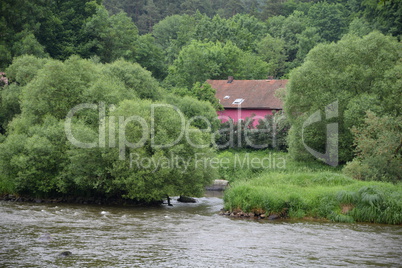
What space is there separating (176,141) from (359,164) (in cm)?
1220

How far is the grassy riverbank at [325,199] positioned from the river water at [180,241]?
107cm

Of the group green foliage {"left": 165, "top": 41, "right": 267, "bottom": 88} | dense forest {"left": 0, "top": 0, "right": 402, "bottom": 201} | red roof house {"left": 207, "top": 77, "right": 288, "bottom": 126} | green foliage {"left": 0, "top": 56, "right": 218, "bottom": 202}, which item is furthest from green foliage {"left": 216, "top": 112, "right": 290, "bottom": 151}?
green foliage {"left": 165, "top": 41, "right": 267, "bottom": 88}

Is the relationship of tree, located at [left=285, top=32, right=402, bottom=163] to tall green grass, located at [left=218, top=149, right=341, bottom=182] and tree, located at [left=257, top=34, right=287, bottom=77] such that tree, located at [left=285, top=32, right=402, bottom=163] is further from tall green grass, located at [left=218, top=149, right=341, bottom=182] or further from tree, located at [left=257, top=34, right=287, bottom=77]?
tree, located at [left=257, top=34, right=287, bottom=77]

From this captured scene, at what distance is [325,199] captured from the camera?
2975cm

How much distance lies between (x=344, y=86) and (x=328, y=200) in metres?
15.1

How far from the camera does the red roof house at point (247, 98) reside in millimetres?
65312

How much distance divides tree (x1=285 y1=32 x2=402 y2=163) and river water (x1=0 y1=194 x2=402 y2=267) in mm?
14721

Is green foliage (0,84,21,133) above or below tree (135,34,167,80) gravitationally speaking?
below

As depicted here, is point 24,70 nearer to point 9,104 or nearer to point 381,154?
point 9,104

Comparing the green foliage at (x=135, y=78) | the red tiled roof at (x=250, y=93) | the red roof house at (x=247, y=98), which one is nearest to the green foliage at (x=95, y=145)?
the green foliage at (x=135, y=78)

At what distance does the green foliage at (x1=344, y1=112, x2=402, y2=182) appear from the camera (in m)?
33.1

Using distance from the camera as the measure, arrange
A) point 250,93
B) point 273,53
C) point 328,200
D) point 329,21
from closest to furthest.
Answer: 1. point 328,200
2. point 250,93
3. point 273,53
4. point 329,21

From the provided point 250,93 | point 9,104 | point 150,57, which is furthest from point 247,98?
point 9,104

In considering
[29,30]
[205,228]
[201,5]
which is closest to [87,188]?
[205,228]
